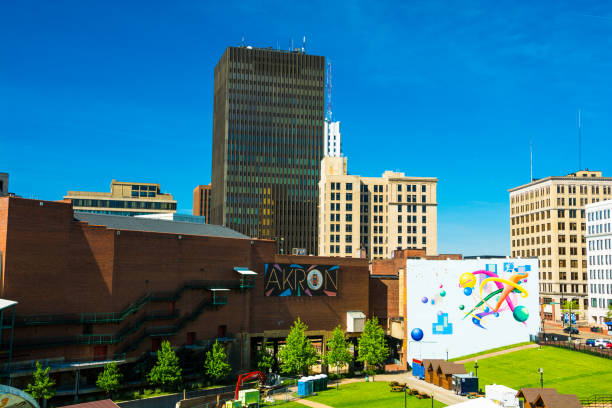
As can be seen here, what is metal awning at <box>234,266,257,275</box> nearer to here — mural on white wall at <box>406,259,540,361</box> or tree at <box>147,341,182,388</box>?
tree at <box>147,341,182,388</box>

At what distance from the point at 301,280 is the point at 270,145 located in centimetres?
10351

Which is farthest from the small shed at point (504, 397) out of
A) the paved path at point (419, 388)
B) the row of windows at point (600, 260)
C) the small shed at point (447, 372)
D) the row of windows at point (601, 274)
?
the row of windows at point (600, 260)

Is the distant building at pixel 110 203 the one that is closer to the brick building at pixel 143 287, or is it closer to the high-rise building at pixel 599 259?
the brick building at pixel 143 287

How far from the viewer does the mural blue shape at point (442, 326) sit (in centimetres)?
8462

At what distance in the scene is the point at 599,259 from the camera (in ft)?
421

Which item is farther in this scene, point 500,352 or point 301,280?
point 500,352

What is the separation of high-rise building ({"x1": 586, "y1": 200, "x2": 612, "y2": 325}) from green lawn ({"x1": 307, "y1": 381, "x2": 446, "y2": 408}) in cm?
7572

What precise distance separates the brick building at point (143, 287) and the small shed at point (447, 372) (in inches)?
733

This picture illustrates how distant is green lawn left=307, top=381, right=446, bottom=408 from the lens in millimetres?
61713

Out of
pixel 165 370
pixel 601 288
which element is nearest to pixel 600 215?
pixel 601 288

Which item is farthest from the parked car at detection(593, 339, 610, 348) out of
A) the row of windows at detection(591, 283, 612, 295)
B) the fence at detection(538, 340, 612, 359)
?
the row of windows at detection(591, 283, 612, 295)

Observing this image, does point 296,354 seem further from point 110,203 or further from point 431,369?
point 110,203

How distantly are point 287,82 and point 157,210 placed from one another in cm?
6402

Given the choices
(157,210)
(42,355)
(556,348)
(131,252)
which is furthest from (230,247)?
(157,210)
